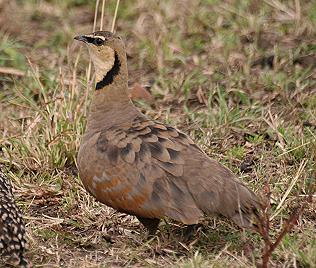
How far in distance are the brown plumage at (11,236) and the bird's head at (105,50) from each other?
132 cm

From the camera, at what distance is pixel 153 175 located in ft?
17.9

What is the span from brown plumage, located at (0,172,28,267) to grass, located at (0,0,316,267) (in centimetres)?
40

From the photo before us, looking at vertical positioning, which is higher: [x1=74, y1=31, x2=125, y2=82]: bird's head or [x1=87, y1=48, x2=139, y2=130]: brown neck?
[x1=74, y1=31, x2=125, y2=82]: bird's head

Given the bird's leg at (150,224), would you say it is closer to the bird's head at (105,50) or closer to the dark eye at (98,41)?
the bird's head at (105,50)

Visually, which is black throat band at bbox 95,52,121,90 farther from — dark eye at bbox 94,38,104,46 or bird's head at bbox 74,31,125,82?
dark eye at bbox 94,38,104,46

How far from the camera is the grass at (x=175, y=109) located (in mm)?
5773

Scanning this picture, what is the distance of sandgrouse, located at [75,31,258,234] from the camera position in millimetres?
5312

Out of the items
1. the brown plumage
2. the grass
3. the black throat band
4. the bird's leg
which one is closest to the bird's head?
the black throat band

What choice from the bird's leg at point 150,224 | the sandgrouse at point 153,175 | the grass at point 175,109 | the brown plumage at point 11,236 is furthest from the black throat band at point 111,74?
the brown plumage at point 11,236

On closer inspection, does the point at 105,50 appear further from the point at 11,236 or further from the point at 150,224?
the point at 11,236

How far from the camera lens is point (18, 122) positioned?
7766mm

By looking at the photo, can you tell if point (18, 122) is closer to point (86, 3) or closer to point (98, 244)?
point (98, 244)

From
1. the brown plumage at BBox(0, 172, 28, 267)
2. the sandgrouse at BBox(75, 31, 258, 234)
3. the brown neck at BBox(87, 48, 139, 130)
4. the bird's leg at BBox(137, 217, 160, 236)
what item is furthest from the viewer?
the brown neck at BBox(87, 48, 139, 130)

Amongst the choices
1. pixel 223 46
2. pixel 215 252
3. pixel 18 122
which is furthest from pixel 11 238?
pixel 223 46
